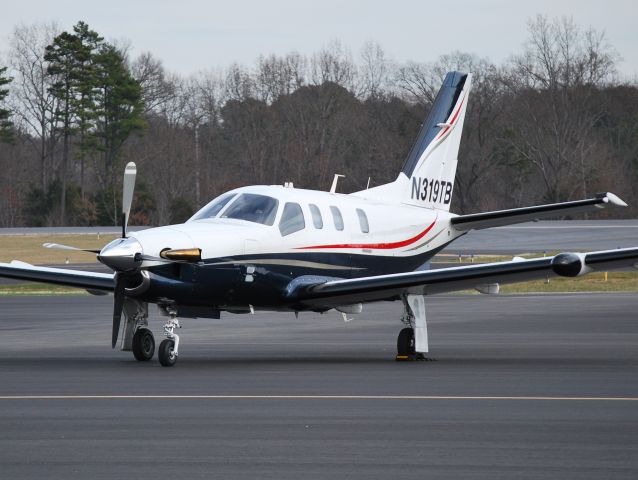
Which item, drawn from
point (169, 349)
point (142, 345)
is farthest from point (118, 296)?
point (142, 345)

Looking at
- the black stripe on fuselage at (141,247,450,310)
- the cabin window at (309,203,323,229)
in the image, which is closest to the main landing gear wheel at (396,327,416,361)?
the black stripe on fuselage at (141,247,450,310)

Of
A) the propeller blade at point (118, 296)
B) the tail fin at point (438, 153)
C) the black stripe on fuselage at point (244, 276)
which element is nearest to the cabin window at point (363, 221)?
the black stripe on fuselage at point (244, 276)

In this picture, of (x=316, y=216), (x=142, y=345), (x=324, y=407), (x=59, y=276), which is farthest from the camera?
(x=59, y=276)

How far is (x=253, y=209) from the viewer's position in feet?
57.3

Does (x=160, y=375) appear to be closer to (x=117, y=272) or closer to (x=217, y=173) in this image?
(x=117, y=272)

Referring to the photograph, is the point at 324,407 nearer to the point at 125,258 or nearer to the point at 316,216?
the point at 125,258

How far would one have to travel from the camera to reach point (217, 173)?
95.2 meters

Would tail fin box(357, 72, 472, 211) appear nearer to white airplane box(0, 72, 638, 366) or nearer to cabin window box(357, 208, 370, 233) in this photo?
white airplane box(0, 72, 638, 366)

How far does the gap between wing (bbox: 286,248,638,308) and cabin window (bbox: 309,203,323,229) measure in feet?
2.80

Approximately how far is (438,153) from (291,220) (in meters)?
5.94

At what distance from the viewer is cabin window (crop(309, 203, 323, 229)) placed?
18344 mm

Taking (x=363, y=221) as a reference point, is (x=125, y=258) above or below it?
below

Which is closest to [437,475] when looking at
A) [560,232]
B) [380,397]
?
[380,397]

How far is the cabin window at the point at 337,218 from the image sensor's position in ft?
61.8
